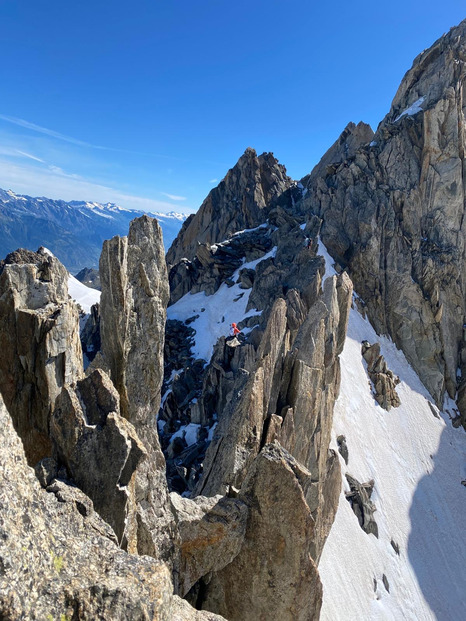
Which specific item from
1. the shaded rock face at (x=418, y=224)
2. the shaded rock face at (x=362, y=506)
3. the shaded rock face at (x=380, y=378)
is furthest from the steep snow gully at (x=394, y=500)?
the shaded rock face at (x=418, y=224)

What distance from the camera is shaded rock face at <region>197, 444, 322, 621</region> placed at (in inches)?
406

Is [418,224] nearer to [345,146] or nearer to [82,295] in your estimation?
[345,146]

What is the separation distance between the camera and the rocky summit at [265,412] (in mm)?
7227

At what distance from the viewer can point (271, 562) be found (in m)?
10.3

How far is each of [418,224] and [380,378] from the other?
32.3 metres

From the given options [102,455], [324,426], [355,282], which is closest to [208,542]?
[102,455]

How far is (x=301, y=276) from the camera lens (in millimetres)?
45125

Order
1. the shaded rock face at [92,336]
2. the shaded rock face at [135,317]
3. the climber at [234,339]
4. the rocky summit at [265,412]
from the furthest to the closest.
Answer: the shaded rock face at [92,336] < the climber at [234,339] < the shaded rock face at [135,317] < the rocky summit at [265,412]

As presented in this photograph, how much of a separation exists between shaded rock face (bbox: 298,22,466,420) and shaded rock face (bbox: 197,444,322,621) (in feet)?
164

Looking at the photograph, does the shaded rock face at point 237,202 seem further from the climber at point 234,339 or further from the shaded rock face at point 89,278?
the shaded rock face at point 89,278

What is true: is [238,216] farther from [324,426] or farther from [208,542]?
[208,542]

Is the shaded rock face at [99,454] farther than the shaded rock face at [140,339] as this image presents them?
No

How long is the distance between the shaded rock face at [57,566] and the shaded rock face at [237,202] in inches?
3275

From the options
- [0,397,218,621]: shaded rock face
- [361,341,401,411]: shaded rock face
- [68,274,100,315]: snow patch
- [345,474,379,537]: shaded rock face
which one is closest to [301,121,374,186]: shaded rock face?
[361,341,401,411]: shaded rock face
